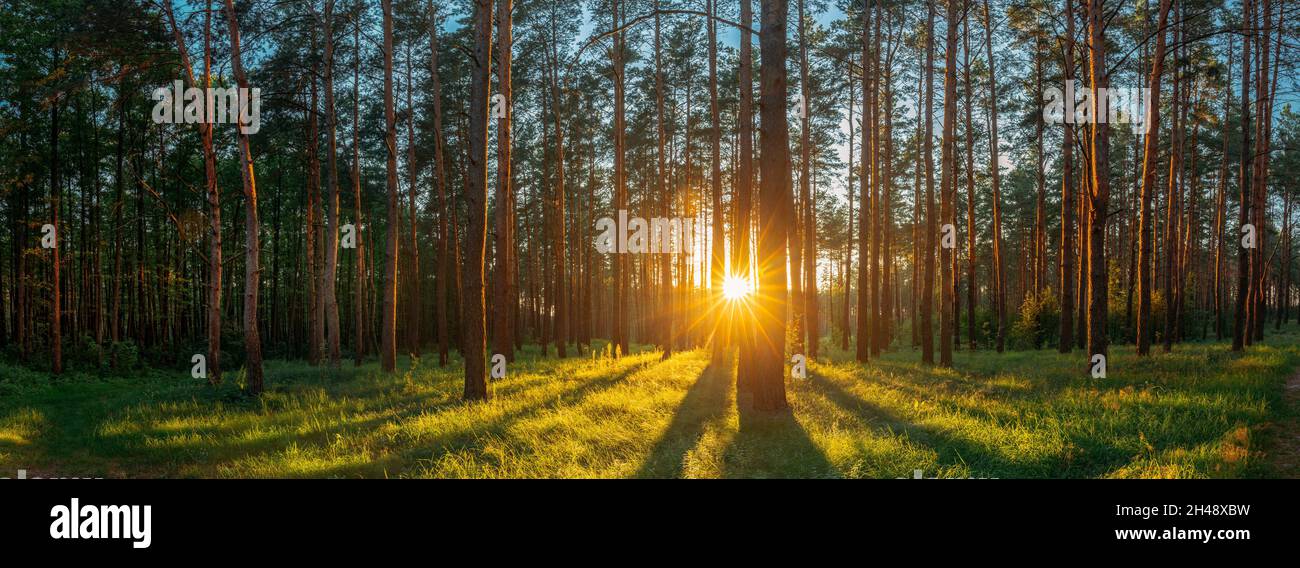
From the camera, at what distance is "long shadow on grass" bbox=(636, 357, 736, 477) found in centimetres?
542

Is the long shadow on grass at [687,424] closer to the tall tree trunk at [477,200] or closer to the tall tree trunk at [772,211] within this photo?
the tall tree trunk at [772,211]

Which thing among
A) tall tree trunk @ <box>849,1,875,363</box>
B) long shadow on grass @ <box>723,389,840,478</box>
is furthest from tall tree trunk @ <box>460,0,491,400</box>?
tall tree trunk @ <box>849,1,875,363</box>

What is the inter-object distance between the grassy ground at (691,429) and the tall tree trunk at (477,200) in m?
0.94

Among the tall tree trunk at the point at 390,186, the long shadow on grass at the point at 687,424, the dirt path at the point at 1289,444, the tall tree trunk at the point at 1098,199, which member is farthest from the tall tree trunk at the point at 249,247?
the tall tree trunk at the point at 1098,199

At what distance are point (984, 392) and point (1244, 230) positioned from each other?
12158 mm

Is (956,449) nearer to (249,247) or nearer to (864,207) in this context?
(864,207)

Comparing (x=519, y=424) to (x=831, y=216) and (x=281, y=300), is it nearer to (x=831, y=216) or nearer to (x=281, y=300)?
(x=281, y=300)

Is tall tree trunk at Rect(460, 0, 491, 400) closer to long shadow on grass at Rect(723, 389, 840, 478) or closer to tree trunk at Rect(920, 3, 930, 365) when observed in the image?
long shadow on grass at Rect(723, 389, 840, 478)

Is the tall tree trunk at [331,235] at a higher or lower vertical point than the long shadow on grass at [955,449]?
higher

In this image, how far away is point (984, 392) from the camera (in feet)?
32.8

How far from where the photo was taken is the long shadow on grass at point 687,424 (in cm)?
542

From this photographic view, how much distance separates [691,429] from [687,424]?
326mm
